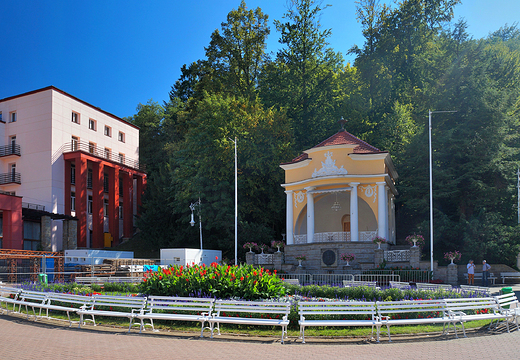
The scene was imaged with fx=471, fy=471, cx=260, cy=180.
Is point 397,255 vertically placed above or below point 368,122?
below

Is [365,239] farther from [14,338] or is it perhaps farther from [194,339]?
[14,338]

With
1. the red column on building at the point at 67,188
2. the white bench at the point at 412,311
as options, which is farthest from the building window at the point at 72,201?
the white bench at the point at 412,311

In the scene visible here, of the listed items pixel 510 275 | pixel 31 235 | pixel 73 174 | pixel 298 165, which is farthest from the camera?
pixel 73 174

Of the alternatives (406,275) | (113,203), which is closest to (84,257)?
(113,203)

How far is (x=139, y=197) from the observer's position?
6144 cm

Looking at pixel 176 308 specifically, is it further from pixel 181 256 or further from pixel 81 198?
pixel 81 198

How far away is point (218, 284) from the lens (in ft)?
47.8

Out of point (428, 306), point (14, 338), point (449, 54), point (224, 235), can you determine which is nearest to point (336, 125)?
point (449, 54)

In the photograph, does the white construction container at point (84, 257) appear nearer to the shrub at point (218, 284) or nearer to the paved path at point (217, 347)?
the shrub at point (218, 284)

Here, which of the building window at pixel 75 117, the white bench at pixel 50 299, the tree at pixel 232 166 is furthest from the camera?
the building window at pixel 75 117

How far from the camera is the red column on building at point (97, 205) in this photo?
51487 mm

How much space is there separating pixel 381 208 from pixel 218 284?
2157cm

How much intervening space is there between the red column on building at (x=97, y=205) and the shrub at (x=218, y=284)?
38.7m

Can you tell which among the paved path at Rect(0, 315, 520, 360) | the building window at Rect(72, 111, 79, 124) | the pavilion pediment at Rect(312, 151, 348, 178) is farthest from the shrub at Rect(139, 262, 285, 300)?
the building window at Rect(72, 111, 79, 124)
